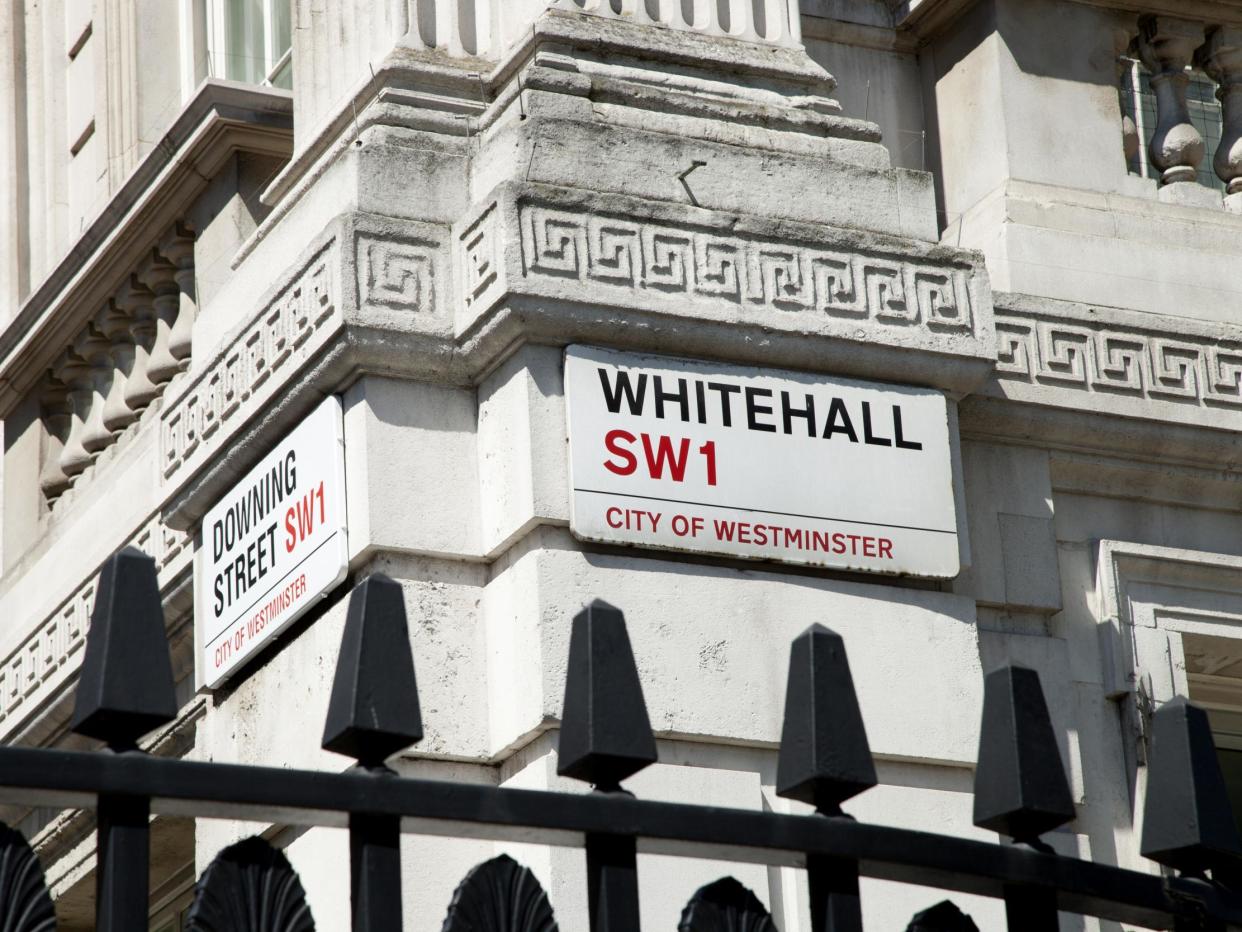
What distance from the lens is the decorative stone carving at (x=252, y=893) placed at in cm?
289

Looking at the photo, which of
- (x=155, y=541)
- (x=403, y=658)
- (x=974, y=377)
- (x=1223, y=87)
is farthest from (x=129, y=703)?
(x=1223, y=87)

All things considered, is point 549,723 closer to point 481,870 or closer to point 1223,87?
point 481,870

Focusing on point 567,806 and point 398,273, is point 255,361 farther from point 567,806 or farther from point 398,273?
point 567,806

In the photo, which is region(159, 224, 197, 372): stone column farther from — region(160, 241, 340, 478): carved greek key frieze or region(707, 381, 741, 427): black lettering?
region(707, 381, 741, 427): black lettering

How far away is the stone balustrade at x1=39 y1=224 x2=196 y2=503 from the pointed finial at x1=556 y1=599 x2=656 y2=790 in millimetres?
5395

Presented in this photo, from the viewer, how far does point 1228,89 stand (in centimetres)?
808

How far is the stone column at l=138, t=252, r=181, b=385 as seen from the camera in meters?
8.69

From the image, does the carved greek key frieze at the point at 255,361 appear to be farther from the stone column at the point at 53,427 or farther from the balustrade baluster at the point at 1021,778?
the balustrade baluster at the point at 1021,778

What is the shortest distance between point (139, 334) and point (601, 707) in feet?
20.5

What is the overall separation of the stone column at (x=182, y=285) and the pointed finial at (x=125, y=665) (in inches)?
221

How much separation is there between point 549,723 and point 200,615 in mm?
1628

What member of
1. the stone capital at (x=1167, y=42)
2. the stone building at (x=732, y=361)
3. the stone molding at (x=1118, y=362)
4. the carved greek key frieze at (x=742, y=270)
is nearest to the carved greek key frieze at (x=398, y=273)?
the stone building at (x=732, y=361)

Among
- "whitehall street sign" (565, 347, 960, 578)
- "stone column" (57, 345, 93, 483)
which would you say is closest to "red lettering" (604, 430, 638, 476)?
"whitehall street sign" (565, 347, 960, 578)

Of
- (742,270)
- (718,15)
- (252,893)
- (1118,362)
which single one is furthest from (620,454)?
(252,893)
